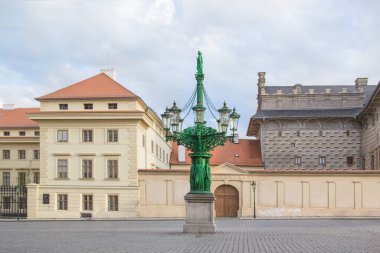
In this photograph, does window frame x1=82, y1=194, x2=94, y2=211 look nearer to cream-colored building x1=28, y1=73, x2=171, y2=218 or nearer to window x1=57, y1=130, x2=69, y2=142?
cream-colored building x1=28, y1=73, x2=171, y2=218

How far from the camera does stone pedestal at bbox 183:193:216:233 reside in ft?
89.7

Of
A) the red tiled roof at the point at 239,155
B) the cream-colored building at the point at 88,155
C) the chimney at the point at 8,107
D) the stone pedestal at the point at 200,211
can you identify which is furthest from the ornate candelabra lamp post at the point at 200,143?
the chimney at the point at 8,107

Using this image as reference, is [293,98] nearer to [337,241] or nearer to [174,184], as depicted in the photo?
[174,184]

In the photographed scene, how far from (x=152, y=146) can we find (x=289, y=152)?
565 inches

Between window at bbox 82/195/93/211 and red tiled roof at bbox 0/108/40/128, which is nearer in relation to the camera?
window at bbox 82/195/93/211

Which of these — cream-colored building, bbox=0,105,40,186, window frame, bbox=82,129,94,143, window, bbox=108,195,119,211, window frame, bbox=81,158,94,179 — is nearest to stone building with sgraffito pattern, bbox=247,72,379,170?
window, bbox=108,195,119,211

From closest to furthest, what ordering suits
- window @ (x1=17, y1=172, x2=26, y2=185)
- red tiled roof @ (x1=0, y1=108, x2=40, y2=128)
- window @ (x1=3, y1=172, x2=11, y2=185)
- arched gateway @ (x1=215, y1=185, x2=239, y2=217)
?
arched gateway @ (x1=215, y1=185, x2=239, y2=217) < window @ (x1=17, y1=172, x2=26, y2=185) < red tiled roof @ (x1=0, y1=108, x2=40, y2=128) < window @ (x1=3, y1=172, x2=11, y2=185)

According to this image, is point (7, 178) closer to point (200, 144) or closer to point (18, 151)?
point (18, 151)

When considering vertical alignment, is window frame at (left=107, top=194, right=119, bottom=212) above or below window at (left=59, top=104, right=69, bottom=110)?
below

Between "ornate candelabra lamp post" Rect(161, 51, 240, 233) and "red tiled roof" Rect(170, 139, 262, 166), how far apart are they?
36756 mm

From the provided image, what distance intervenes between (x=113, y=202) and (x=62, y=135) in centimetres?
658

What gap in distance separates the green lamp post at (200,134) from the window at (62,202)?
23602 millimetres

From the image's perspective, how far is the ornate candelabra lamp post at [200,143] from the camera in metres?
27.4

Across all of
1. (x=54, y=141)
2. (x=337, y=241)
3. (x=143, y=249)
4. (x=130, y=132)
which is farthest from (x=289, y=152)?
(x=143, y=249)
